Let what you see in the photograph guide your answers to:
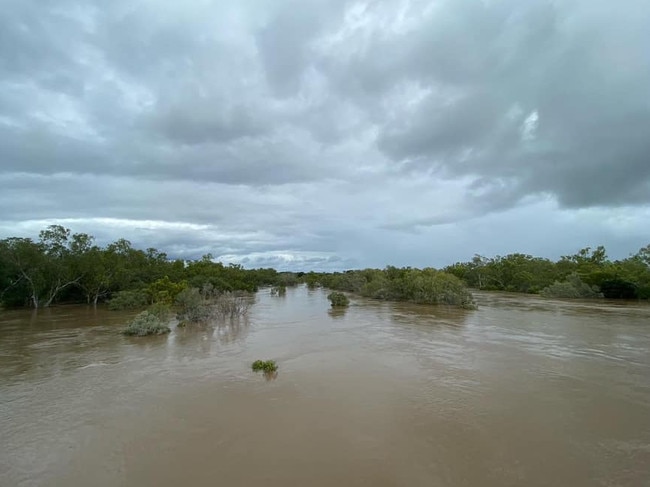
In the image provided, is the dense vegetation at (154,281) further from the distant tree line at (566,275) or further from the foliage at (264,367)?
the foliage at (264,367)

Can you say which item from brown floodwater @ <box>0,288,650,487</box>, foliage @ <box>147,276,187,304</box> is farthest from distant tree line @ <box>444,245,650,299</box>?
foliage @ <box>147,276,187,304</box>

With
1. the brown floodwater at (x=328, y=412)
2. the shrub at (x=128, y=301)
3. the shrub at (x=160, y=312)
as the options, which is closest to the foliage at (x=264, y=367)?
the brown floodwater at (x=328, y=412)

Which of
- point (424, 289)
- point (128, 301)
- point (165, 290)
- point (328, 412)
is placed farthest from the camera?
point (424, 289)

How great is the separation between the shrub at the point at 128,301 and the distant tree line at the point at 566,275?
36350 millimetres

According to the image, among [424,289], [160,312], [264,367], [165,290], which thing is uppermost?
[424,289]

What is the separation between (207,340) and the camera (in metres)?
15.3

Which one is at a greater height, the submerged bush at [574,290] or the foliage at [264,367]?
the submerged bush at [574,290]

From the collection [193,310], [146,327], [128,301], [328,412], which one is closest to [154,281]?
[128,301]

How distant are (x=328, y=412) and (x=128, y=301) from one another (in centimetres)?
2440

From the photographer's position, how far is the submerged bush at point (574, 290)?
3681cm

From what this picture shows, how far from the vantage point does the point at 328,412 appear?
7.50m

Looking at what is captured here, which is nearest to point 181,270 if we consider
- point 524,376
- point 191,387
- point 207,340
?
point 207,340

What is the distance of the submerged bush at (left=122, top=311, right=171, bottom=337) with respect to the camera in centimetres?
1622

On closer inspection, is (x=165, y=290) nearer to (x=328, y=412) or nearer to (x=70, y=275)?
(x=70, y=275)
